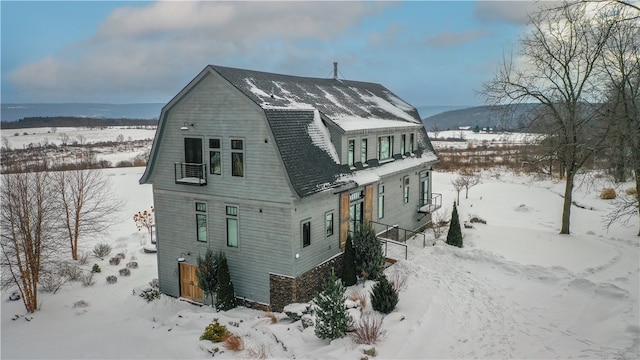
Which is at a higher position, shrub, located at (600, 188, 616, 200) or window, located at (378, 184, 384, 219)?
window, located at (378, 184, 384, 219)

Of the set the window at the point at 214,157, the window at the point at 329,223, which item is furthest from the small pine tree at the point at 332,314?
the window at the point at 214,157

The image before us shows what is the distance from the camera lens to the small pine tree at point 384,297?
12859 millimetres

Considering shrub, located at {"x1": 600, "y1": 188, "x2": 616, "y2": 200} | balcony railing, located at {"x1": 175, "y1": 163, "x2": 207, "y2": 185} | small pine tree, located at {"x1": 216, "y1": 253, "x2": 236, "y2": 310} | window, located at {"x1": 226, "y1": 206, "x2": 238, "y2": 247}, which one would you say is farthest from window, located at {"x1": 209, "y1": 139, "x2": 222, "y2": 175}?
shrub, located at {"x1": 600, "y1": 188, "x2": 616, "y2": 200}

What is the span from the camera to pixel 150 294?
57.5ft

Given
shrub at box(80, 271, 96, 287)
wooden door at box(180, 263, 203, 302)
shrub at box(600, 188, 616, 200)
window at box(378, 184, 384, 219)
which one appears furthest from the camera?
shrub at box(600, 188, 616, 200)

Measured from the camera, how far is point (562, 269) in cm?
1611

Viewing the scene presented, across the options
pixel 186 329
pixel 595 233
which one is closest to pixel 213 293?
pixel 186 329

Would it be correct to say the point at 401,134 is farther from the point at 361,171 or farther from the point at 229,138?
the point at 229,138

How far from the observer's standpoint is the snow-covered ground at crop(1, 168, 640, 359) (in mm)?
11258

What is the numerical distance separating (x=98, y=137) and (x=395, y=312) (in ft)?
355

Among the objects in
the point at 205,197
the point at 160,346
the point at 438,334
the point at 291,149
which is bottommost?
the point at 160,346

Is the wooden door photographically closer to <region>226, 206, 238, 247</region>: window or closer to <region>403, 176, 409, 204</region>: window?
<region>226, 206, 238, 247</region>: window

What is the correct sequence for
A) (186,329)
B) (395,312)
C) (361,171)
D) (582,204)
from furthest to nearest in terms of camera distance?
(582,204), (361,171), (186,329), (395,312)

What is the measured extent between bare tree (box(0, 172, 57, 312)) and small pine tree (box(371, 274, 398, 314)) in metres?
14.3
